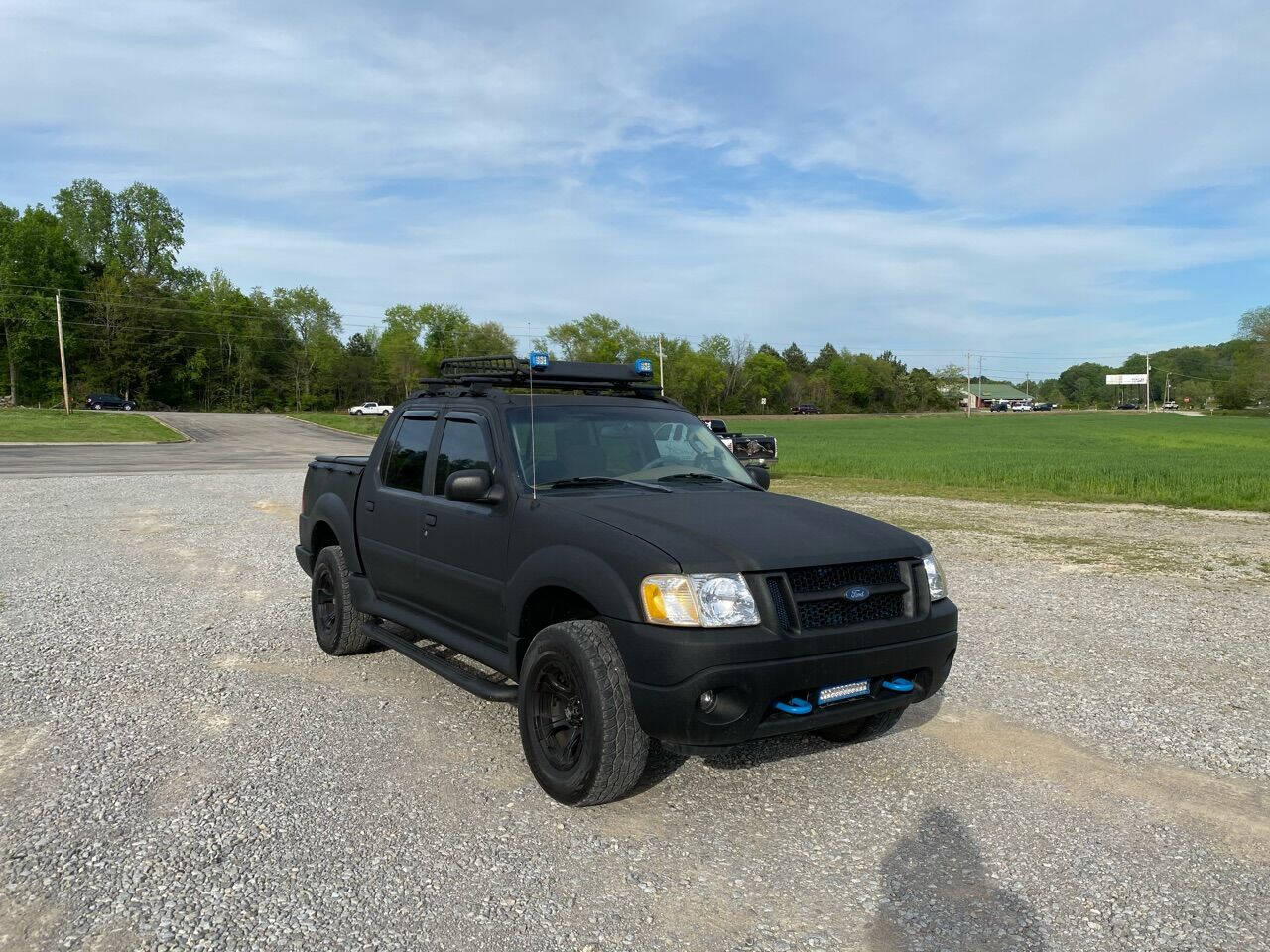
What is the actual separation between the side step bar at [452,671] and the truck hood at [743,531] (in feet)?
3.10

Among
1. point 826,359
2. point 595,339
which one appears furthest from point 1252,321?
point 595,339

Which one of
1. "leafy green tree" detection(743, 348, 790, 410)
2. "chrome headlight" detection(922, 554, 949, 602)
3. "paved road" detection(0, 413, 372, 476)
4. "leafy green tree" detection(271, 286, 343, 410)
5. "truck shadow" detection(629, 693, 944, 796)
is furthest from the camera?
"leafy green tree" detection(743, 348, 790, 410)

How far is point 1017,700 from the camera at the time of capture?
17.7ft

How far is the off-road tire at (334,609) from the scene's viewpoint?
599cm

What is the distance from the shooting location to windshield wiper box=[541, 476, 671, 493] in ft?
14.9

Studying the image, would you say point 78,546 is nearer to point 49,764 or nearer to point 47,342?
point 49,764

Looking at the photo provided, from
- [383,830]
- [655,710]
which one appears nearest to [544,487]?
[655,710]

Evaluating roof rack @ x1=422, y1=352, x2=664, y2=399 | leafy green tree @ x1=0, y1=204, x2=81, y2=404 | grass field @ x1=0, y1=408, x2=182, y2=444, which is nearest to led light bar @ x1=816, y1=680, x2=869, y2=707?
roof rack @ x1=422, y1=352, x2=664, y2=399

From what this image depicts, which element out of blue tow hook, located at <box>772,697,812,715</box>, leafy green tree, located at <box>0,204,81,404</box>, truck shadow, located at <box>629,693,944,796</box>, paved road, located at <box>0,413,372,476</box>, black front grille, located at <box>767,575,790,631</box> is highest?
leafy green tree, located at <box>0,204,81,404</box>

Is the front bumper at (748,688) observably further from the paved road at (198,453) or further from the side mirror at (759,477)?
the paved road at (198,453)

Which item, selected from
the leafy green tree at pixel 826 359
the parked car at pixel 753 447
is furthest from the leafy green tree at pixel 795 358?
the parked car at pixel 753 447

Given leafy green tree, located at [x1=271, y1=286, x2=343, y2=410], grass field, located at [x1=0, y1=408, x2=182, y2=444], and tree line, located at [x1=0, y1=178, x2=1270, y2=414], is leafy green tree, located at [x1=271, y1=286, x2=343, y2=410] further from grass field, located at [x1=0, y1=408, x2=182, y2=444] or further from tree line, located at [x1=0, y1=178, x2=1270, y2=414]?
grass field, located at [x1=0, y1=408, x2=182, y2=444]

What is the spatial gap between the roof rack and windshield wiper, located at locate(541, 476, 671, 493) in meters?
0.75

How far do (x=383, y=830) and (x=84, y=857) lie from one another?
1.08 meters
